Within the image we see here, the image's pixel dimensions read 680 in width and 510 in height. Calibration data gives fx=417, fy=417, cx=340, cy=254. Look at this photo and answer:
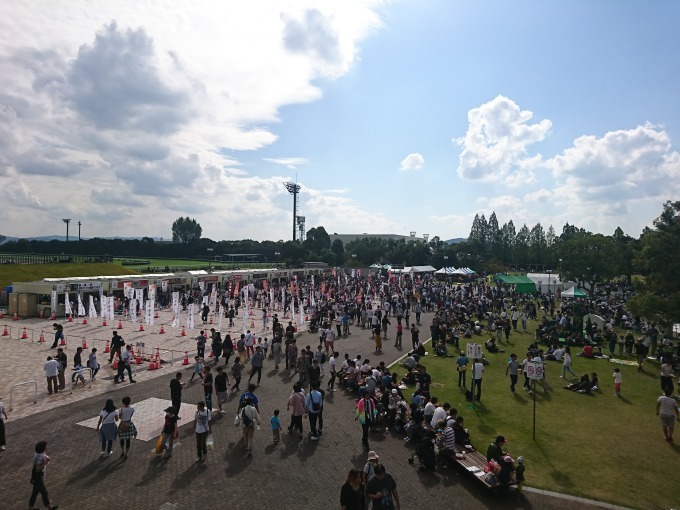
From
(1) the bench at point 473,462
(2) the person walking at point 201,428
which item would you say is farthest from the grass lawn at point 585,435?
(2) the person walking at point 201,428

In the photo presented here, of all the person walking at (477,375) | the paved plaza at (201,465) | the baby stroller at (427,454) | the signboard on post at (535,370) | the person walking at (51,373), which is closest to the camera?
the paved plaza at (201,465)

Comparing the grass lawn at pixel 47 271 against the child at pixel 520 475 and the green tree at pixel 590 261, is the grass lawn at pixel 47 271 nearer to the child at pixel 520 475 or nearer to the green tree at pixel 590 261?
the child at pixel 520 475

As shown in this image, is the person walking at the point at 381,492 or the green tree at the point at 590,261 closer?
the person walking at the point at 381,492

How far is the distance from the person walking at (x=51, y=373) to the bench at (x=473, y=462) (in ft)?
42.2

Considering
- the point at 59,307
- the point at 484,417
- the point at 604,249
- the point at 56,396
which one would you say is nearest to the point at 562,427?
the point at 484,417

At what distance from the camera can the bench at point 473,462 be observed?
27.0 ft

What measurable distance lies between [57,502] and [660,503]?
11.5m

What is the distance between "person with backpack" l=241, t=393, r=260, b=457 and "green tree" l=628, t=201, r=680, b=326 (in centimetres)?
2007

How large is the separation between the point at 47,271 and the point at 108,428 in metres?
41.0

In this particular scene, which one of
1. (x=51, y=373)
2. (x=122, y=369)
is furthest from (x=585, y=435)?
(x=51, y=373)

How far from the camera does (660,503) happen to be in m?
8.03

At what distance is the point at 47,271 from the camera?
42.3 metres

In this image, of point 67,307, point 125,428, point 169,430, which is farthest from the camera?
point 67,307

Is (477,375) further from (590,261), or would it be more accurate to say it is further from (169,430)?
(590,261)
